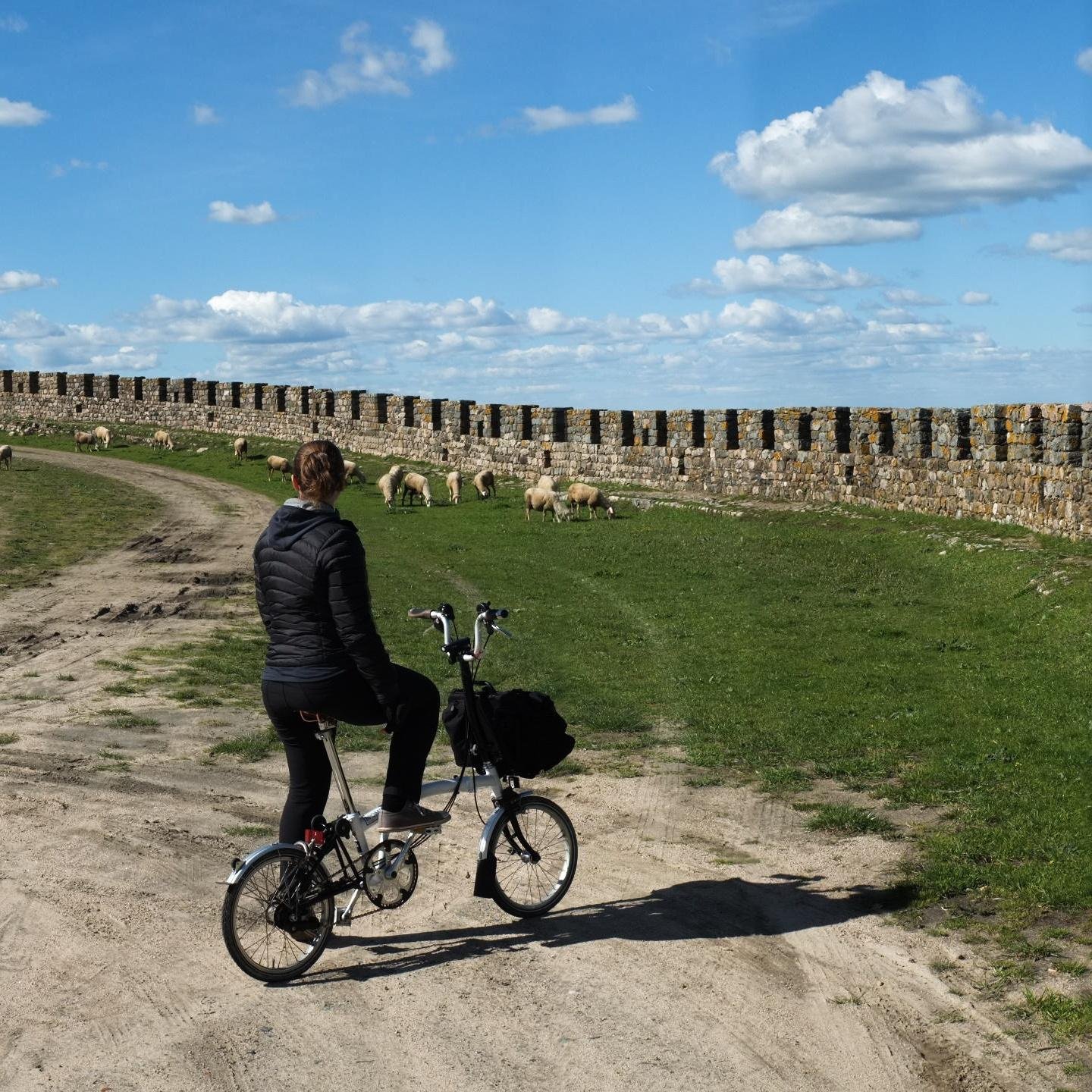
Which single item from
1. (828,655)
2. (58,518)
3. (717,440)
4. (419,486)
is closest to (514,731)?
(828,655)

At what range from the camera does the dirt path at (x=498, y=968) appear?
5098 millimetres

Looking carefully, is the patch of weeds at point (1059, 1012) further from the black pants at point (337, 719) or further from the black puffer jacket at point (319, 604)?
the black puffer jacket at point (319, 604)

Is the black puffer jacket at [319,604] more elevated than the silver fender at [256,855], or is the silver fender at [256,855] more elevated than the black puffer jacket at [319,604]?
the black puffer jacket at [319,604]

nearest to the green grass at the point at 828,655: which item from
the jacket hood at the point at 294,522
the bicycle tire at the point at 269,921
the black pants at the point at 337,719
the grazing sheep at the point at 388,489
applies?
the black pants at the point at 337,719

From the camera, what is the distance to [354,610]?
5.64 metres

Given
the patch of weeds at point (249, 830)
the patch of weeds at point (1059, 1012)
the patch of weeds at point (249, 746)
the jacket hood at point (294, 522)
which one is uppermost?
the jacket hood at point (294, 522)

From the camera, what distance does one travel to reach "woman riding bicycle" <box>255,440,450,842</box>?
5676mm

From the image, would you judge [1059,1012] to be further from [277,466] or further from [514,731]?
[277,466]

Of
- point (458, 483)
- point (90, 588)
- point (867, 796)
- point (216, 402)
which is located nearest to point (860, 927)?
point (867, 796)

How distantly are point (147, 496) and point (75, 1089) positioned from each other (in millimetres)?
27656

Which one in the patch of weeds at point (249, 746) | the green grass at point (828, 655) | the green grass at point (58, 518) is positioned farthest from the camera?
the green grass at point (58, 518)

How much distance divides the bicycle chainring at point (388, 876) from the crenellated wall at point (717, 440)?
15654 mm

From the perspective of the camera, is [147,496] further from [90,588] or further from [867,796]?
[867,796]

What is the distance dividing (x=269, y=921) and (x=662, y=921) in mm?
1866
